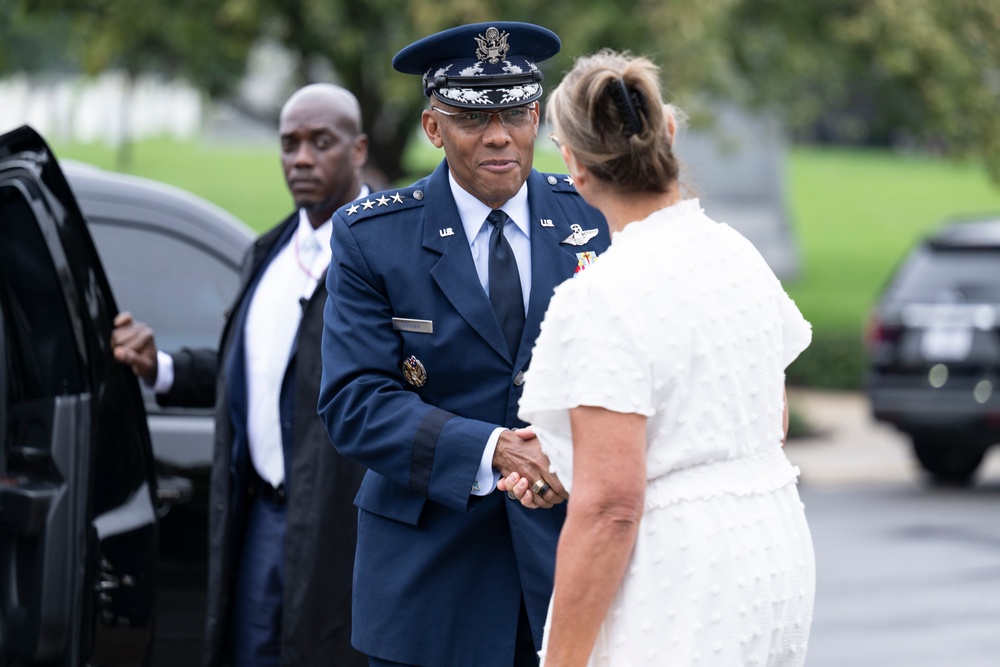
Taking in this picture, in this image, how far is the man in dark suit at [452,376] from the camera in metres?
2.96

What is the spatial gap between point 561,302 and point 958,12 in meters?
10.9

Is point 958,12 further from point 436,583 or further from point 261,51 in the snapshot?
point 436,583

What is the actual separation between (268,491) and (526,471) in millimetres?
1487

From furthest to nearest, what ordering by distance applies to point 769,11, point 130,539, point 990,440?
point 769,11 < point 990,440 < point 130,539

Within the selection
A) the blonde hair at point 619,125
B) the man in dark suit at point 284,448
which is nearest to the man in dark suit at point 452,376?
the blonde hair at point 619,125

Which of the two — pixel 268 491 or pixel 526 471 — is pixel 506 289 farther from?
pixel 268 491

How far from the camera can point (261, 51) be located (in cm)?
1233

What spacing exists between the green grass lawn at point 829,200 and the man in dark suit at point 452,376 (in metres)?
10.4

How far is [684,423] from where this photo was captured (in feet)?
8.01

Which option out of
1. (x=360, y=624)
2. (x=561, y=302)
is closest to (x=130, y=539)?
(x=360, y=624)

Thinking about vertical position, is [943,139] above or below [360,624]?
above

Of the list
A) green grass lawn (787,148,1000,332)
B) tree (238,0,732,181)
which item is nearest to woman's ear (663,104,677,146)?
tree (238,0,732,181)

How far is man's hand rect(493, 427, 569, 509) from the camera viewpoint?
2.81m

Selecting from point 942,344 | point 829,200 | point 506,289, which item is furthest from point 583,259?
Answer: point 829,200
